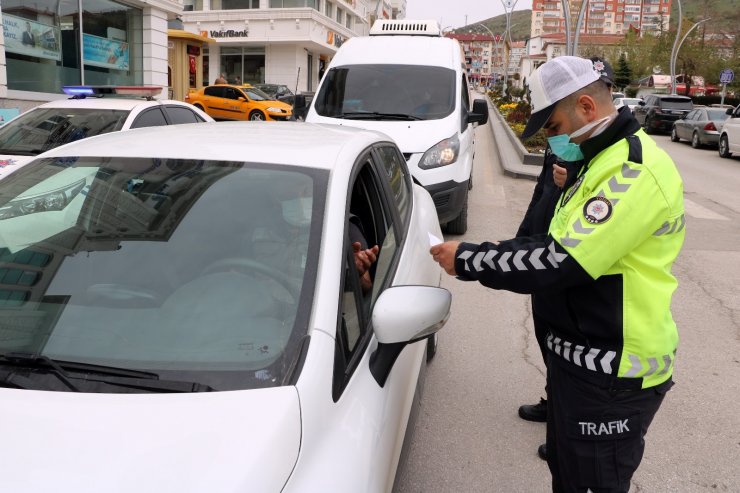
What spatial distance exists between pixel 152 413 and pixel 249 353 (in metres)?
0.33

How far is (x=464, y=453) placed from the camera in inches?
129

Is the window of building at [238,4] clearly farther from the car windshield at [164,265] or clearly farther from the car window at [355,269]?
the car windshield at [164,265]

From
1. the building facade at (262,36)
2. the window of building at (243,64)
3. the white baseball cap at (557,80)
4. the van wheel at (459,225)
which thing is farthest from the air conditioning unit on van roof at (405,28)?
the window of building at (243,64)

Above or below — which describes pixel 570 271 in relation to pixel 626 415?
above

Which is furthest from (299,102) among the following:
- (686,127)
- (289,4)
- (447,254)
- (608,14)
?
(608,14)

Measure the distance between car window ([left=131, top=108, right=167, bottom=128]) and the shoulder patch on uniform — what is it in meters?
5.98

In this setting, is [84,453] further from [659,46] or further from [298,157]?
[659,46]

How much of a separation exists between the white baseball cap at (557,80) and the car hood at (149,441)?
120 cm

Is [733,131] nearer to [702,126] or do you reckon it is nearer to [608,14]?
[702,126]

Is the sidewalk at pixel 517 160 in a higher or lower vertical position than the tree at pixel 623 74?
lower

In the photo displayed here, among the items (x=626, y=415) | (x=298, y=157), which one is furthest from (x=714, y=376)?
(x=298, y=157)

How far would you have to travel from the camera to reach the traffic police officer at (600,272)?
1.88 metres

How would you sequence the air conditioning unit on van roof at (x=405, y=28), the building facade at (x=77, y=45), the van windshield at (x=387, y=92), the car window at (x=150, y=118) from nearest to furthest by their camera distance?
1. the car window at (x=150, y=118)
2. the van windshield at (x=387, y=92)
3. the air conditioning unit on van roof at (x=405, y=28)
4. the building facade at (x=77, y=45)

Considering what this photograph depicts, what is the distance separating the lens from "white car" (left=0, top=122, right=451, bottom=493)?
58.4 inches
